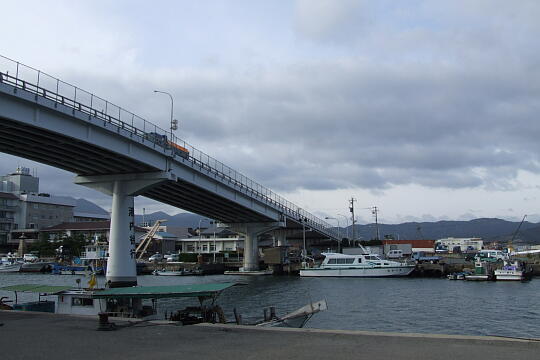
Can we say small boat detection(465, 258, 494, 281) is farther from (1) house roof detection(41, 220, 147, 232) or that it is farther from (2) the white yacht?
(1) house roof detection(41, 220, 147, 232)

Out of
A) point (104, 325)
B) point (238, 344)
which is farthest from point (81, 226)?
point (238, 344)

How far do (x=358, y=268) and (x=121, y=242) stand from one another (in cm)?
3617

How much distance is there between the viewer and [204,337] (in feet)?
53.3

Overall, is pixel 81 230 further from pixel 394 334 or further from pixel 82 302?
pixel 394 334

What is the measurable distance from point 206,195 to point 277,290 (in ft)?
55.3

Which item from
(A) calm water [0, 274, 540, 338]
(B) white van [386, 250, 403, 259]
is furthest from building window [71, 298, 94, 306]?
(B) white van [386, 250, 403, 259]

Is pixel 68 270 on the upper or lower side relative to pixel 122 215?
lower

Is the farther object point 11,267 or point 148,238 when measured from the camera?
point 148,238

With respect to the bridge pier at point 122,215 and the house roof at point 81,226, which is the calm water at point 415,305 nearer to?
the bridge pier at point 122,215

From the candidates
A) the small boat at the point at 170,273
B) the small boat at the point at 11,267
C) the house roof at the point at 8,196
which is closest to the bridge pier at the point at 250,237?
the small boat at the point at 170,273

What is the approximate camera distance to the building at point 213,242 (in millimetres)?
135750

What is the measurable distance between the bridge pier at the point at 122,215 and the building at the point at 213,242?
7994 centimetres

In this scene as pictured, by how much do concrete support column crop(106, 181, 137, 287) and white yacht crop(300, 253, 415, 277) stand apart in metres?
33.1

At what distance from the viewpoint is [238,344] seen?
14.9 metres
